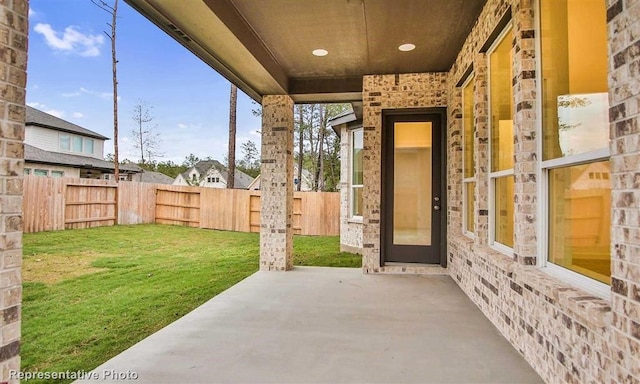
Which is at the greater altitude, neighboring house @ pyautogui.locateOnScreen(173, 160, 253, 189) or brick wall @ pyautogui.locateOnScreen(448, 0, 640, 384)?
neighboring house @ pyautogui.locateOnScreen(173, 160, 253, 189)

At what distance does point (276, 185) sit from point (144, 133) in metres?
19.7

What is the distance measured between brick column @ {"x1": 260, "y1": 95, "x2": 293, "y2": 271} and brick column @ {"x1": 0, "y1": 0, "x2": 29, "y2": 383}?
4.30 metres

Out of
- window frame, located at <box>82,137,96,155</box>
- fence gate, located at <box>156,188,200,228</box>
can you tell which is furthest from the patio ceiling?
window frame, located at <box>82,137,96,155</box>

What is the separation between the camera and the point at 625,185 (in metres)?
1.51

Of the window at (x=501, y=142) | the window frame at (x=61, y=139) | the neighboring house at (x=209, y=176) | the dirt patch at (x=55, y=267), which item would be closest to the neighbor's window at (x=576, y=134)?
the window at (x=501, y=142)

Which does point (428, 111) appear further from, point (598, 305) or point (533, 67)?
point (598, 305)

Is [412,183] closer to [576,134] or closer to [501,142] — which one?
[501,142]

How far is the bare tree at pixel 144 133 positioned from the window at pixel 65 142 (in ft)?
19.3

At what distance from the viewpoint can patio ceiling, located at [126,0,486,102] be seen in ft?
11.5

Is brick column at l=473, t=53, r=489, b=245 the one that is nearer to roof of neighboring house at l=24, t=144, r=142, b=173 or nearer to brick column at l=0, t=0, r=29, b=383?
brick column at l=0, t=0, r=29, b=383

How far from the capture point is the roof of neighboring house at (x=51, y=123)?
14867 mm

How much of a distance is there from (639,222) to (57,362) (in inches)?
147

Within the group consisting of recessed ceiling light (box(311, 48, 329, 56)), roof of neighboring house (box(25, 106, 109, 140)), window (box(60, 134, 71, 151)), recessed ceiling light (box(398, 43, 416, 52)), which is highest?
roof of neighboring house (box(25, 106, 109, 140))

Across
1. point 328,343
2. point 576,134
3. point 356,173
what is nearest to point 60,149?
point 356,173
